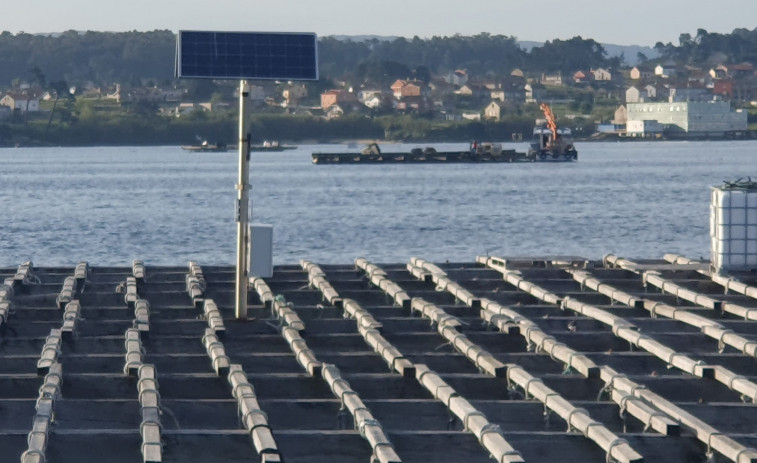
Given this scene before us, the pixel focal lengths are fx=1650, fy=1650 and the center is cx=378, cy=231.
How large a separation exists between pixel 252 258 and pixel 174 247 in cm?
4144

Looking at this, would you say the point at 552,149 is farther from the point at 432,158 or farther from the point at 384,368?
the point at 384,368

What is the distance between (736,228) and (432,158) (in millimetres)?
123680

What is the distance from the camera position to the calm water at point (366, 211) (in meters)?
57.6

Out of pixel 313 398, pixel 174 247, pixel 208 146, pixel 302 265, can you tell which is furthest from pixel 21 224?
pixel 208 146

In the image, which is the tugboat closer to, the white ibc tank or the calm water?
the calm water

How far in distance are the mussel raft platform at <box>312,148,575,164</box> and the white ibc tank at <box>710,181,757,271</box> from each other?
→ 122 metres

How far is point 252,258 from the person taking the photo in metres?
18.2

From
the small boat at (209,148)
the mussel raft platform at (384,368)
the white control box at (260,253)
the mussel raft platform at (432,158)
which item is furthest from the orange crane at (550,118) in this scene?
the white control box at (260,253)

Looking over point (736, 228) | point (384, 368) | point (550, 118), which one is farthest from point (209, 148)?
point (384, 368)

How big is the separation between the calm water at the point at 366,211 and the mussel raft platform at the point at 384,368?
31436 mm

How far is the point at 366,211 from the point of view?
7794cm

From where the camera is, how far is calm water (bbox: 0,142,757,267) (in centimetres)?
5756

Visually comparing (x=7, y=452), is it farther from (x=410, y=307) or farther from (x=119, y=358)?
(x=410, y=307)

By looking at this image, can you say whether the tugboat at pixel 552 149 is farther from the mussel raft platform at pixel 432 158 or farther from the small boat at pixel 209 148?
the small boat at pixel 209 148
